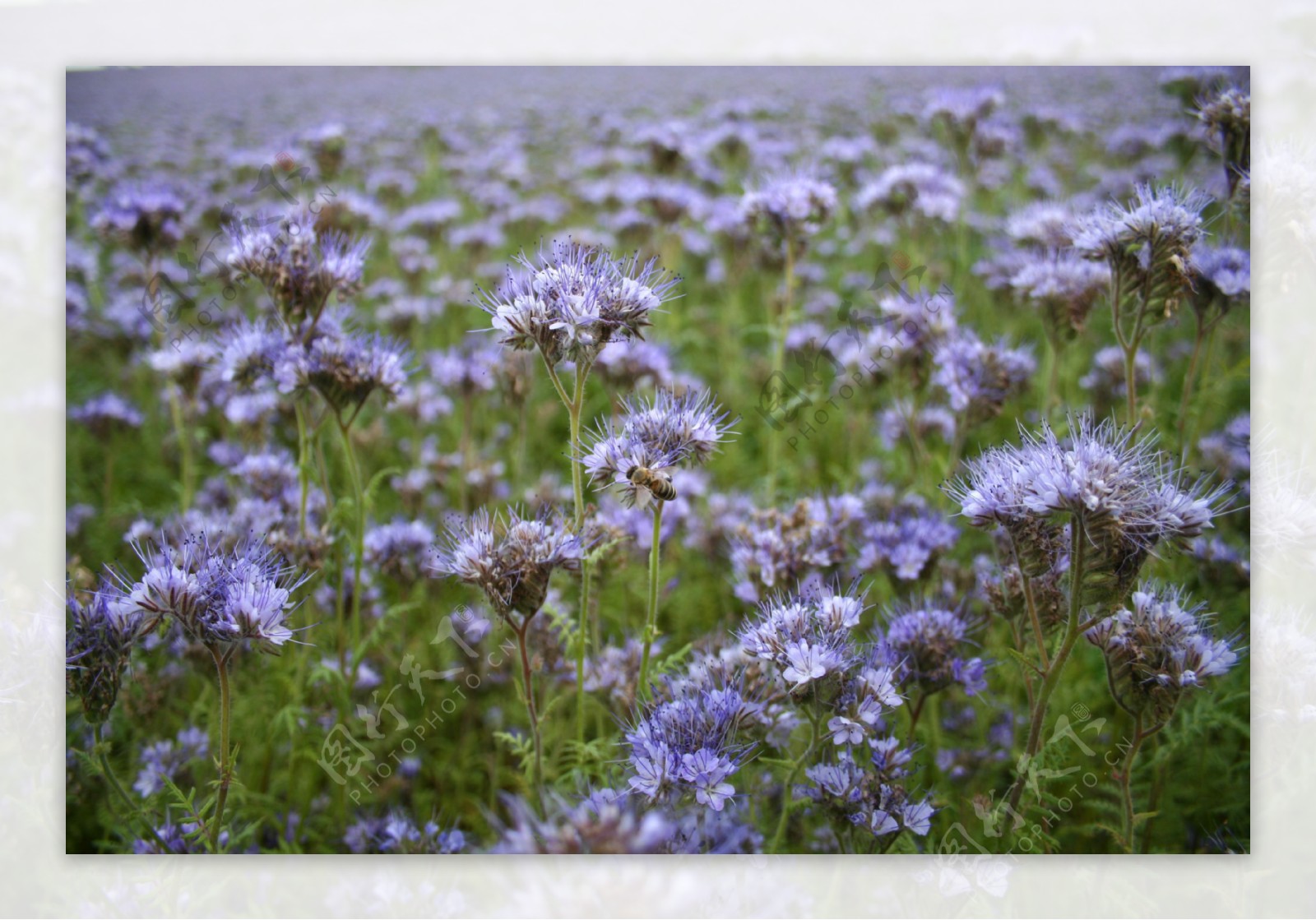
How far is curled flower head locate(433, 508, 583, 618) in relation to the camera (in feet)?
6.64

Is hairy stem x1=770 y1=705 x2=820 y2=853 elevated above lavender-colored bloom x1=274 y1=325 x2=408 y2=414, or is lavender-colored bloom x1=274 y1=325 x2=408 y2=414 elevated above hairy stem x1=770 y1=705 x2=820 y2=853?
lavender-colored bloom x1=274 y1=325 x2=408 y2=414

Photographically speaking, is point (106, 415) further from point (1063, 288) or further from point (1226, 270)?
point (1226, 270)

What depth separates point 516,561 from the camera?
2021 mm

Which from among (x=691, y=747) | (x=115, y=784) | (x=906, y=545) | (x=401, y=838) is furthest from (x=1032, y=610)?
(x=115, y=784)

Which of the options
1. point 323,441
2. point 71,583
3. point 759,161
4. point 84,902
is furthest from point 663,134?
point 84,902

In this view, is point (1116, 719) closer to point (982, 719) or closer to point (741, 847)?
point (982, 719)

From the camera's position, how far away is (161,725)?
8.89 ft

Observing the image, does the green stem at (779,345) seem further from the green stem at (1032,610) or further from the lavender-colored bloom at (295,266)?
the lavender-colored bloom at (295,266)

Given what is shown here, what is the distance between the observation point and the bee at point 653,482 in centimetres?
200

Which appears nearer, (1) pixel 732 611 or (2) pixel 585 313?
(2) pixel 585 313

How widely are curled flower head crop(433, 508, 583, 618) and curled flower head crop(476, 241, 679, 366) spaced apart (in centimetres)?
39

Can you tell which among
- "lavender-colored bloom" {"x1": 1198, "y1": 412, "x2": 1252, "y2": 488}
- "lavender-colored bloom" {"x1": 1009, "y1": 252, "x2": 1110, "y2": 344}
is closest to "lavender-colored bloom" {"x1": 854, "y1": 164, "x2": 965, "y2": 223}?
"lavender-colored bloom" {"x1": 1009, "y1": 252, "x2": 1110, "y2": 344}

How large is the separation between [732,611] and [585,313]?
124 cm

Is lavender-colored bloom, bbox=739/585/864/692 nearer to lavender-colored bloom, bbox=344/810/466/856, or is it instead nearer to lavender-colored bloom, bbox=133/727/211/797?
lavender-colored bloom, bbox=344/810/466/856
